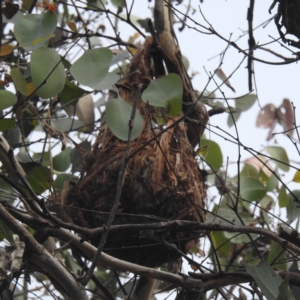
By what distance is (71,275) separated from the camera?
4.30ft

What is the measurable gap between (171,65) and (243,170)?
2.67ft

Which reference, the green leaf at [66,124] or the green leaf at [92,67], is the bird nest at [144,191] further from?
the green leaf at [66,124]

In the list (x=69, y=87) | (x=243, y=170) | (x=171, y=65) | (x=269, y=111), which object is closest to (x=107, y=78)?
(x=69, y=87)

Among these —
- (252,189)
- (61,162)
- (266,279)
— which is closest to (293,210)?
(252,189)

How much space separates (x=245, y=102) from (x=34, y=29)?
1.01m

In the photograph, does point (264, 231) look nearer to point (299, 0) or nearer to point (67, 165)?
point (299, 0)

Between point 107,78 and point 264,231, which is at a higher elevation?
point 107,78

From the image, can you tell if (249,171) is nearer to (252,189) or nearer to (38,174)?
(252,189)

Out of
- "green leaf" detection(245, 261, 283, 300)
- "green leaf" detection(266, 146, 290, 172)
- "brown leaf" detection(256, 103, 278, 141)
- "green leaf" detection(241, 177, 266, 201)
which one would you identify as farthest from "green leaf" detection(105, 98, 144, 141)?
"brown leaf" detection(256, 103, 278, 141)

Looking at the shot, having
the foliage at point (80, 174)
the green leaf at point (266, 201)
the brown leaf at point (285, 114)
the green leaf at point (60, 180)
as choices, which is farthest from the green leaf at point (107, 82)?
the brown leaf at point (285, 114)

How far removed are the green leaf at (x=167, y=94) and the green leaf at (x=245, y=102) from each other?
0.79 m

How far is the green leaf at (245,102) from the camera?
2.22m

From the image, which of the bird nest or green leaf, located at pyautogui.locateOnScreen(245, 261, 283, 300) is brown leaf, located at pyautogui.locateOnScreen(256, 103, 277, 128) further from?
green leaf, located at pyautogui.locateOnScreen(245, 261, 283, 300)

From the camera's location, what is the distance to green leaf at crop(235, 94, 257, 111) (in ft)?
7.27
